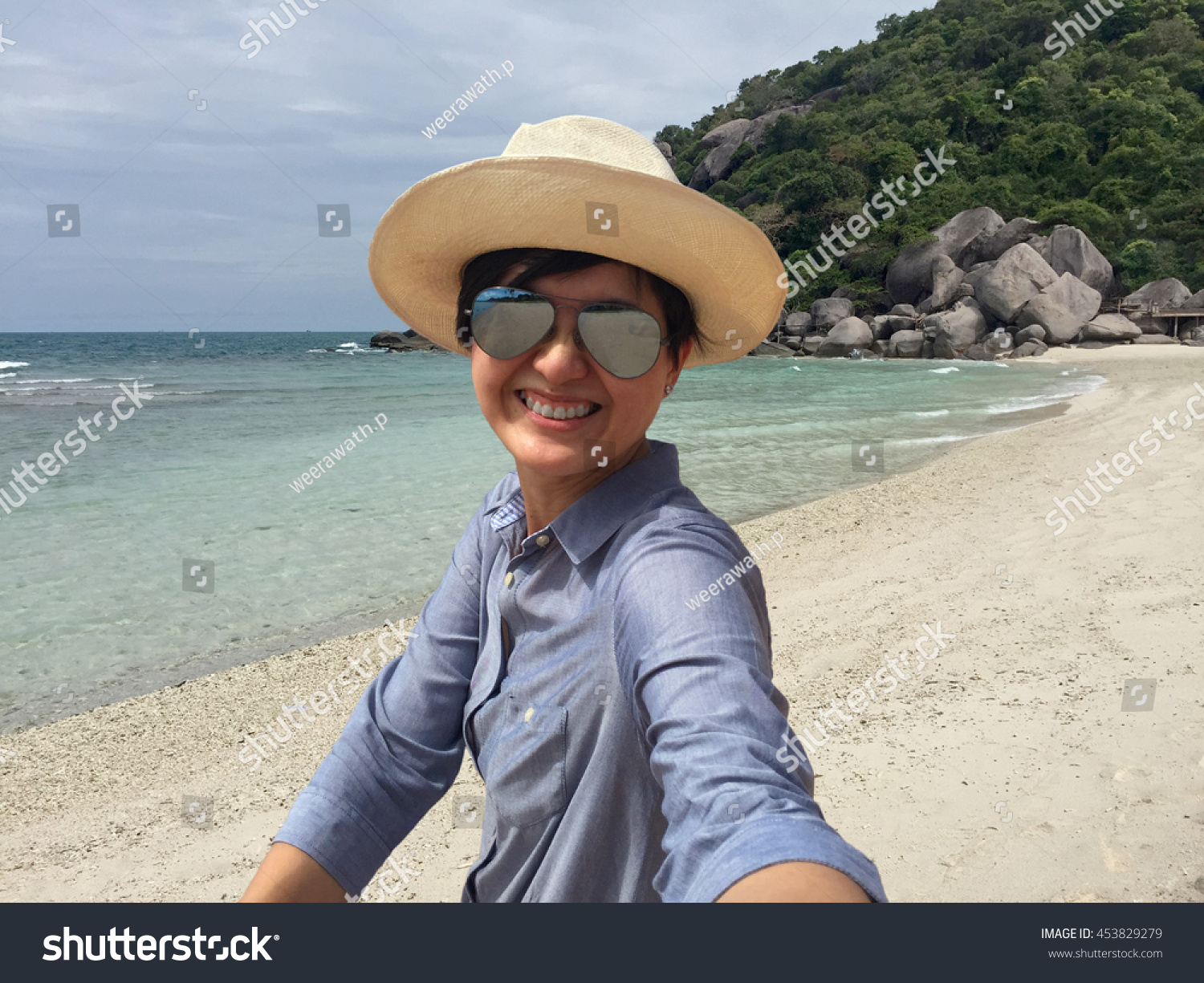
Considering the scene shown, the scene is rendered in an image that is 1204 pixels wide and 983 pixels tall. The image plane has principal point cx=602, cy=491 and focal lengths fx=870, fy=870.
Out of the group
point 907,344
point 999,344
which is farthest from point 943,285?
point 999,344

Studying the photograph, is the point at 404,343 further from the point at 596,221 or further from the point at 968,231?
the point at 596,221

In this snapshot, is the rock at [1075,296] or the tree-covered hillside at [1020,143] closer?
the rock at [1075,296]

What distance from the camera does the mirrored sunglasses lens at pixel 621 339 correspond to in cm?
124

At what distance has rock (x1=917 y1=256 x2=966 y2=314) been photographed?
37.7m

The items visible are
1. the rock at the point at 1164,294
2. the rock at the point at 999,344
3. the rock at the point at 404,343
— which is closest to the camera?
the rock at the point at 999,344

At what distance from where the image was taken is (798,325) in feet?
137

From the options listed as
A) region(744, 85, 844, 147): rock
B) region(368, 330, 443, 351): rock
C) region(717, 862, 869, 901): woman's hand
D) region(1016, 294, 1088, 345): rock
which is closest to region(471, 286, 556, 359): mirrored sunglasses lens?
region(717, 862, 869, 901): woman's hand

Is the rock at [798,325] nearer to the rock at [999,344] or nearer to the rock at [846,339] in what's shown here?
the rock at [846,339]

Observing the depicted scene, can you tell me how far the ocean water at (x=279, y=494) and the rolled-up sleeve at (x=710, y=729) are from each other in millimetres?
4470

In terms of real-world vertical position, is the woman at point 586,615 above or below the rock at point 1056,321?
above

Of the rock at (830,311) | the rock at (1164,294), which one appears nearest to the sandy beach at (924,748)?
the rock at (1164,294)

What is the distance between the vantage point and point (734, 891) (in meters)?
0.85

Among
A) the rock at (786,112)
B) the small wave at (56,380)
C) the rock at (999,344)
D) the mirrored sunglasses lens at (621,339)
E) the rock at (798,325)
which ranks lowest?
the small wave at (56,380)

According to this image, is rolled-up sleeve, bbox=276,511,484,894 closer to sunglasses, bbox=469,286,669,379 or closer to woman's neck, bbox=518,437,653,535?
woman's neck, bbox=518,437,653,535
